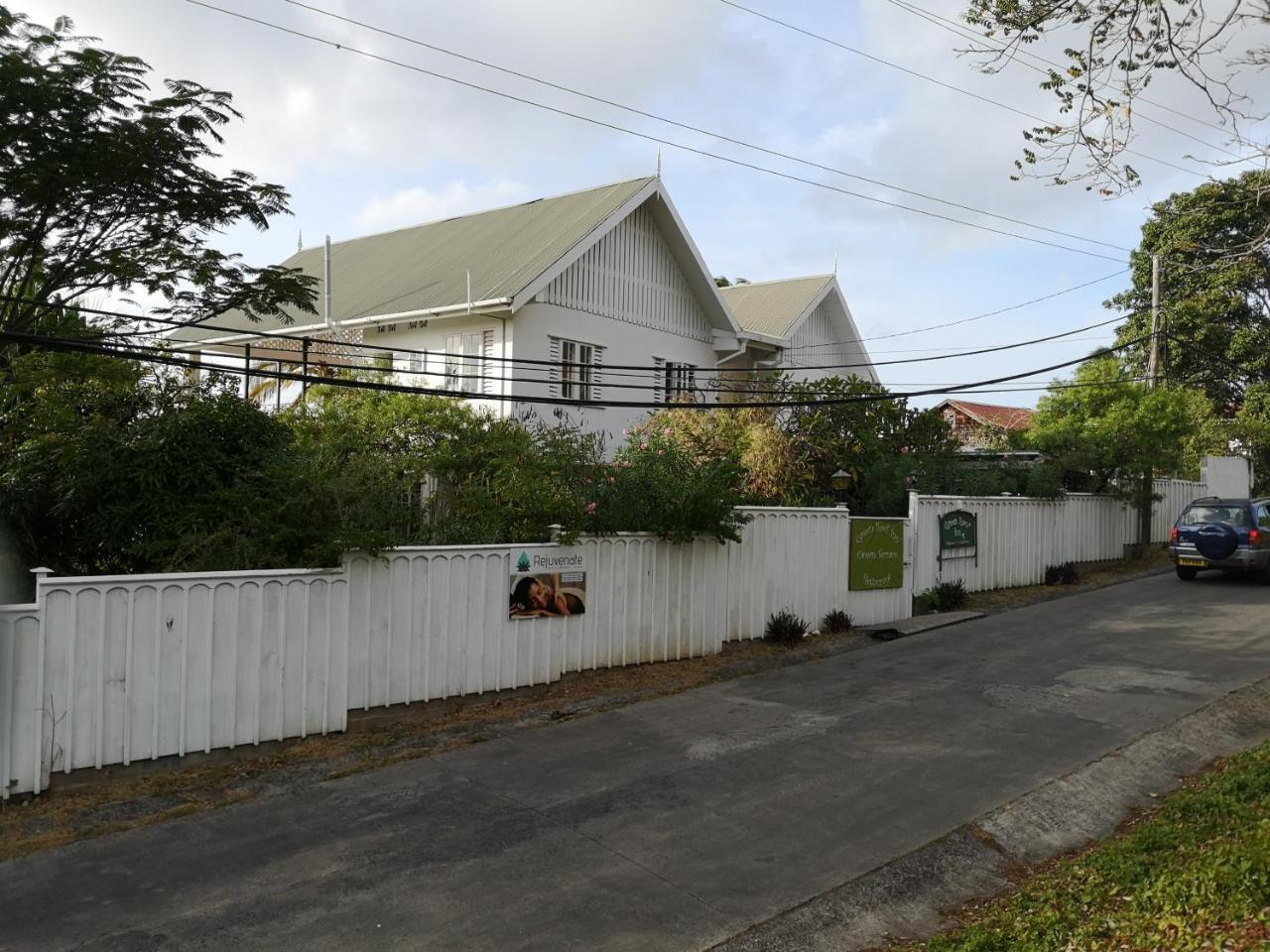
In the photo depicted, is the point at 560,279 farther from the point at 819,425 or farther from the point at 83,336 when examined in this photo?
the point at 83,336

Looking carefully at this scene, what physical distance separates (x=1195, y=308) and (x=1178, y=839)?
108ft

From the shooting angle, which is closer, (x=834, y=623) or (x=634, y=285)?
(x=834, y=623)

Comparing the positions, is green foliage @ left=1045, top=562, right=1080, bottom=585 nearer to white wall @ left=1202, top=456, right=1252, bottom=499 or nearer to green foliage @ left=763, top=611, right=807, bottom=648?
green foliage @ left=763, top=611, right=807, bottom=648

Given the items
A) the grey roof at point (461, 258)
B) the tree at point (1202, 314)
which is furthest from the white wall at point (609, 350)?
the tree at point (1202, 314)

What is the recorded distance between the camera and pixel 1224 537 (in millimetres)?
17641

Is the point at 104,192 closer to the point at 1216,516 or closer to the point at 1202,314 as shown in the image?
the point at 1216,516

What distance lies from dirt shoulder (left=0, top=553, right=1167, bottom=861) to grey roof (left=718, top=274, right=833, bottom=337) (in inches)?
588

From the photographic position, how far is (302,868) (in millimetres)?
5707

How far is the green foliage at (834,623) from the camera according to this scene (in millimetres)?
13648

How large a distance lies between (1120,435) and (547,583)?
1555 centimetres

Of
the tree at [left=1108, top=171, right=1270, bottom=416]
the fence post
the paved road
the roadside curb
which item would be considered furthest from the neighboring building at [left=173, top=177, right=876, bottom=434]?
the tree at [left=1108, top=171, right=1270, bottom=416]

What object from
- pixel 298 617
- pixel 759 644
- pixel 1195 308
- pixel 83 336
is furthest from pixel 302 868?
pixel 1195 308

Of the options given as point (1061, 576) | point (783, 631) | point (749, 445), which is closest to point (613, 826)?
point (783, 631)

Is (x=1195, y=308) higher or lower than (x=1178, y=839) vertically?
higher
